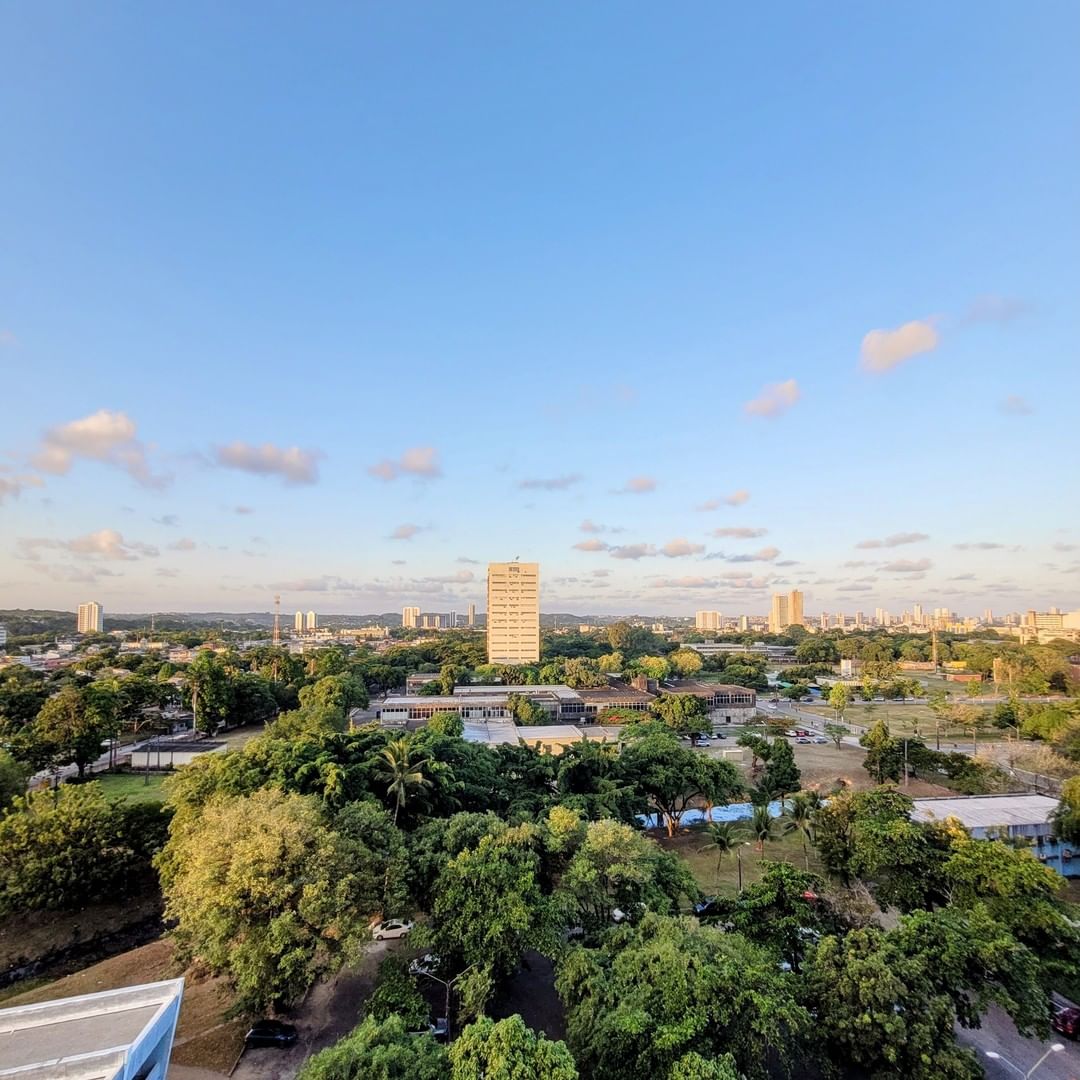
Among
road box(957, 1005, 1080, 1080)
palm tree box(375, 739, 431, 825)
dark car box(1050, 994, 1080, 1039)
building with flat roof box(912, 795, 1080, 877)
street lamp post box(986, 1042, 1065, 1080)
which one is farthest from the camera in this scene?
building with flat roof box(912, 795, 1080, 877)

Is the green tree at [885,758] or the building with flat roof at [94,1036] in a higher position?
the building with flat roof at [94,1036]

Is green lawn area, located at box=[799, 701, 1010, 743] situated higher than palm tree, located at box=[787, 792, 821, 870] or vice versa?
palm tree, located at box=[787, 792, 821, 870]

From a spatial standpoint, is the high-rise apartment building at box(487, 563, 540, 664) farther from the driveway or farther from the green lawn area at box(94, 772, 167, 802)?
the driveway

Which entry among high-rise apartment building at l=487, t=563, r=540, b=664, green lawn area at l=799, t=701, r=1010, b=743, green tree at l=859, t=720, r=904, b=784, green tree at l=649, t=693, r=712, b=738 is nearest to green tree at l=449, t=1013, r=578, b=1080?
green tree at l=859, t=720, r=904, b=784

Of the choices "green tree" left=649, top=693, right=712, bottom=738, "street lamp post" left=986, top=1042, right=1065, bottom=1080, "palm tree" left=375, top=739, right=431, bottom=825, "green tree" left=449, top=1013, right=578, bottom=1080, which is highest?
"palm tree" left=375, top=739, right=431, bottom=825

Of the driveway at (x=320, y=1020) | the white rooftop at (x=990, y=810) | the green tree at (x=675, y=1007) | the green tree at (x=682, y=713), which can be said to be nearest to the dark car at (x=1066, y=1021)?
the green tree at (x=675, y=1007)

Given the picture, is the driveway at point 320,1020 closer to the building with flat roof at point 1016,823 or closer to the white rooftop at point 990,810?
the building with flat roof at point 1016,823

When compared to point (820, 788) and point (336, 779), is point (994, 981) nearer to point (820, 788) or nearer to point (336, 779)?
point (336, 779)
